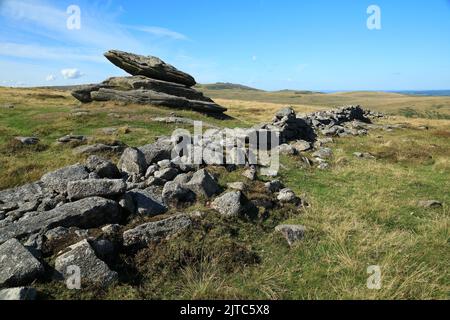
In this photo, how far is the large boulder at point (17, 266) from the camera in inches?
274

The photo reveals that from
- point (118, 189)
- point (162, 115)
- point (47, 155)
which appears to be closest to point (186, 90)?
point (162, 115)

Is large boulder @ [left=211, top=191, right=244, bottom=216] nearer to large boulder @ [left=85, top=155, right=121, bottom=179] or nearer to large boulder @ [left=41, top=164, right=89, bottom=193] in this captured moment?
large boulder @ [left=85, top=155, right=121, bottom=179]

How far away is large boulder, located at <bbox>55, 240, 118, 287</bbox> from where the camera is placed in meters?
7.30

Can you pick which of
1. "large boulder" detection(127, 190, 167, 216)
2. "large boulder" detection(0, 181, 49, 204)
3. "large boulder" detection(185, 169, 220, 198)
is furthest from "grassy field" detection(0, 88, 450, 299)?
"large boulder" detection(0, 181, 49, 204)

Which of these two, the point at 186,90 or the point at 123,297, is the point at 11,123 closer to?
the point at 186,90

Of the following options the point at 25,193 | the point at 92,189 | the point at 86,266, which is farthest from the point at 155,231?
the point at 25,193

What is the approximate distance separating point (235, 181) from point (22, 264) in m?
8.00

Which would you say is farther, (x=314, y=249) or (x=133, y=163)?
(x=133, y=163)

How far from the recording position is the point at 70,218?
914cm

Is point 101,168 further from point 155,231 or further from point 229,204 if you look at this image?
point 229,204

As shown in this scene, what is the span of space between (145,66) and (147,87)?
100 inches

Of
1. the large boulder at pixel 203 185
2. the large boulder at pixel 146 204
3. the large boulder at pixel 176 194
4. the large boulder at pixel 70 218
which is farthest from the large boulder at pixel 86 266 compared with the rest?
the large boulder at pixel 203 185

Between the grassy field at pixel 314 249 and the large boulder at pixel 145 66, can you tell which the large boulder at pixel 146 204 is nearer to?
the grassy field at pixel 314 249

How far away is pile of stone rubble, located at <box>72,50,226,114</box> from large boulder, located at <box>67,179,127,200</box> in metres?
25.2
